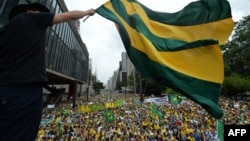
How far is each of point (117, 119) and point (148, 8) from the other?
13.5 meters

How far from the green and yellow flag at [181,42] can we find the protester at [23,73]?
72.0 inches

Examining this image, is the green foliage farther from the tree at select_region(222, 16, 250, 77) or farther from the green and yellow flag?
the green and yellow flag

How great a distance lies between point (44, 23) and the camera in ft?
4.88

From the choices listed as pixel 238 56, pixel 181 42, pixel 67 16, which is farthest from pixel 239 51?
pixel 67 16

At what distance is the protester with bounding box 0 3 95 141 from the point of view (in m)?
1.31

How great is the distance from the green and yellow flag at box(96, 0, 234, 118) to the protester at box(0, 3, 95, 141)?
1.83 m

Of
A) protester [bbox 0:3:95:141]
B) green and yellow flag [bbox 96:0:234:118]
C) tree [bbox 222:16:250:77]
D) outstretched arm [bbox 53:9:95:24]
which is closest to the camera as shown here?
protester [bbox 0:3:95:141]

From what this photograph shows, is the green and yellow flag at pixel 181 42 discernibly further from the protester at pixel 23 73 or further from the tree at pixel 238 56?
the tree at pixel 238 56

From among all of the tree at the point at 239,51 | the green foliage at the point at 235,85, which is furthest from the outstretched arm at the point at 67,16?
the tree at the point at 239,51

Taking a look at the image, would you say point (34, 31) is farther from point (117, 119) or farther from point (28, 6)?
point (117, 119)

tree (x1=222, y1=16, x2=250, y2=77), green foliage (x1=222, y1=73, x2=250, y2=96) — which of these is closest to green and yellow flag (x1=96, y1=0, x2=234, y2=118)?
Result: green foliage (x1=222, y1=73, x2=250, y2=96)

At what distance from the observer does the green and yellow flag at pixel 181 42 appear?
3107 millimetres

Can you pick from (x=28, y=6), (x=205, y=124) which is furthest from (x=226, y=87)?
(x=28, y=6)

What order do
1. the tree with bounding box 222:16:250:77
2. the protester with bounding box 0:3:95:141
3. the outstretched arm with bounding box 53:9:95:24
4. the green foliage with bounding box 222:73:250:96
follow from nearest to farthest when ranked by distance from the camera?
the protester with bounding box 0:3:95:141, the outstretched arm with bounding box 53:9:95:24, the green foliage with bounding box 222:73:250:96, the tree with bounding box 222:16:250:77
